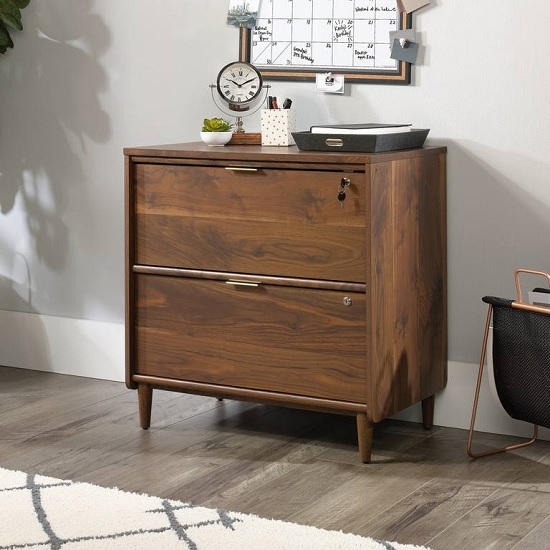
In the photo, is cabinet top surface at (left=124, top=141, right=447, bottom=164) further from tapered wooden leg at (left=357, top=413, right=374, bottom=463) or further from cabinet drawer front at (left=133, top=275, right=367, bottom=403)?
tapered wooden leg at (left=357, top=413, right=374, bottom=463)

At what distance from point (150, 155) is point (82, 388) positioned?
3.04 feet

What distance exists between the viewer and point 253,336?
261 cm

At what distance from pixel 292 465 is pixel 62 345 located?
121 centimetres

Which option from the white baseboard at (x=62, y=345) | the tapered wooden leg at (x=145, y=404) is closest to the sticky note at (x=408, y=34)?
the tapered wooden leg at (x=145, y=404)

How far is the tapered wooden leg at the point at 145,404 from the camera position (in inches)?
111

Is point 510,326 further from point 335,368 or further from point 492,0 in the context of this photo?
point 492,0

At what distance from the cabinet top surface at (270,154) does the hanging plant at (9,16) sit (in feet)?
2.80

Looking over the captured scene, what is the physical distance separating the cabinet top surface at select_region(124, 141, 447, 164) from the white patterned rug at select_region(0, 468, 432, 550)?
0.84 meters

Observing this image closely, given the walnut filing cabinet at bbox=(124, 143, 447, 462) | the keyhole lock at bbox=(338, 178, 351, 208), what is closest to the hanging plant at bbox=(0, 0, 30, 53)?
the walnut filing cabinet at bbox=(124, 143, 447, 462)

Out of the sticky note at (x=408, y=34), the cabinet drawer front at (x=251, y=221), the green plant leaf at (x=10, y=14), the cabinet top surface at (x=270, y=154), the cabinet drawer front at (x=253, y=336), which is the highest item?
the green plant leaf at (x=10, y=14)

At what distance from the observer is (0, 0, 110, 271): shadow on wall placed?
3.30 m

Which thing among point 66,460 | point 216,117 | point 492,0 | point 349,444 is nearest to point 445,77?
point 492,0

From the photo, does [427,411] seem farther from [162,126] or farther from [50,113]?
[50,113]

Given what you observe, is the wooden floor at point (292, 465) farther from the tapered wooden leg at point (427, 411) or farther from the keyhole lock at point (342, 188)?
the keyhole lock at point (342, 188)
